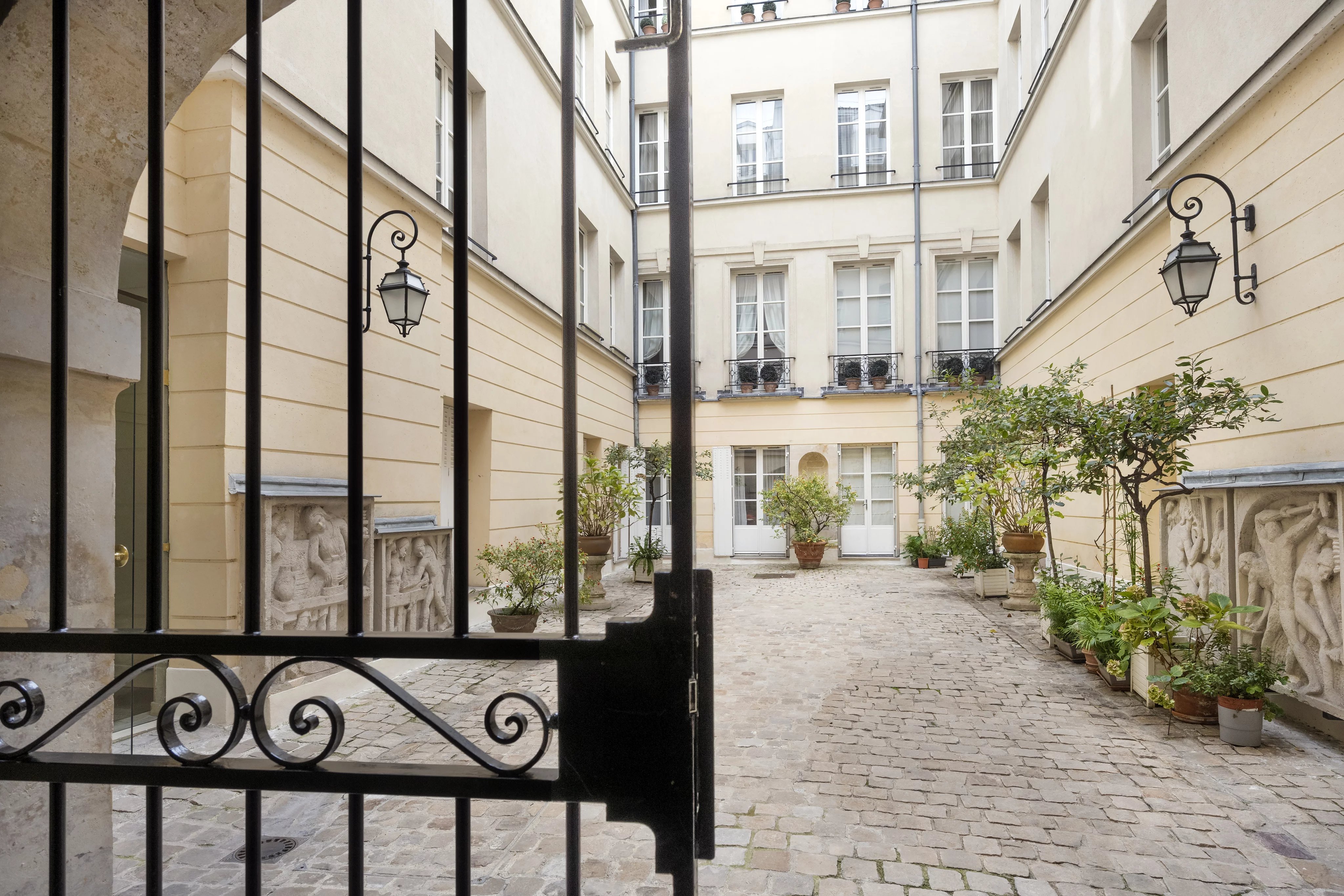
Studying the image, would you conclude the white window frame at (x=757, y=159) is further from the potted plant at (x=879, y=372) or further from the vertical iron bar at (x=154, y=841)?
the vertical iron bar at (x=154, y=841)

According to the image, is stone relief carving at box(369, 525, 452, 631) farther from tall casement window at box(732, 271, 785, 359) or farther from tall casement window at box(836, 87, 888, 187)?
tall casement window at box(836, 87, 888, 187)

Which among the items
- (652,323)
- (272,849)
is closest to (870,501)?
(652,323)

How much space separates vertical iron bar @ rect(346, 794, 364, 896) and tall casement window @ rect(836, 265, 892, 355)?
49.3 feet

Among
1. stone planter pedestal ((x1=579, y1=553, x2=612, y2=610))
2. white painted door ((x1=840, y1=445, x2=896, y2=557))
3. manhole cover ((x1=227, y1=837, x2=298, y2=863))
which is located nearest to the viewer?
manhole cover ((x1=227, y1=837, x2=298, y2=863))

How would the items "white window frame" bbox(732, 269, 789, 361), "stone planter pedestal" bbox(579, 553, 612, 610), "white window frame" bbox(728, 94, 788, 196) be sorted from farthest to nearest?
"white window frame" bbox(728, 94, 788, 196) → "white window frame" bbox(732, 269, 789, 361) → "stone planter pedestal" bbox(579, 553, 612, 610)

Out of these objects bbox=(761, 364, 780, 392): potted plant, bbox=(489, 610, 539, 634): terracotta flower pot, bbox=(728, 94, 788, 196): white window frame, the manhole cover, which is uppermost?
bbox=(728, 94, 788, 196): white window frame

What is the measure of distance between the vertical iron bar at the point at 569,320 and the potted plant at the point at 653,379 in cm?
1459

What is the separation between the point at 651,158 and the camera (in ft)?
53.1

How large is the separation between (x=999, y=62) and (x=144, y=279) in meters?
15.1

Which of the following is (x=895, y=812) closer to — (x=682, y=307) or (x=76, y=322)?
(x=682, y=307)

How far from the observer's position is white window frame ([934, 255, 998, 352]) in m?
15.0

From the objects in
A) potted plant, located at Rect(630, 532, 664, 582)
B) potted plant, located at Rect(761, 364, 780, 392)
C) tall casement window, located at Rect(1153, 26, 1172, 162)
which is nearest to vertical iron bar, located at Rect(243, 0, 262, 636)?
tall casement window, located at Rect(1153, 26, 1172, 162)

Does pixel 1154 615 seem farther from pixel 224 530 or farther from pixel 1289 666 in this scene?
pixel 224 530

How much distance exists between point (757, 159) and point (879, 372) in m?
5.35
